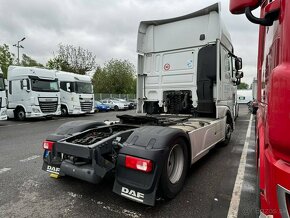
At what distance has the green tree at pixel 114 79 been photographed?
4366 centimetres

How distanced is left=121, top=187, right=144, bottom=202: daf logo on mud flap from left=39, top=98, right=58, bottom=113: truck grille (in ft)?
42.4

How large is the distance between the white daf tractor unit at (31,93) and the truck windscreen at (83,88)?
7.28 feet

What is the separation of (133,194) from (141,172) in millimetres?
284

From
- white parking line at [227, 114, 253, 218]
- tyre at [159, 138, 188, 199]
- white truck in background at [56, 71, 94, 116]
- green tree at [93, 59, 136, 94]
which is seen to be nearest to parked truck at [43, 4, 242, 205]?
tyre at [159, 138, 188, 199]

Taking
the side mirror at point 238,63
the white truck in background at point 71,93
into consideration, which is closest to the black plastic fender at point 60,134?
the side mirror at point 238,63

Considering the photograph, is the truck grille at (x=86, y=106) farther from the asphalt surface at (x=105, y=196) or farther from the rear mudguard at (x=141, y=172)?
the rear mudguard at (x=141, y=172)

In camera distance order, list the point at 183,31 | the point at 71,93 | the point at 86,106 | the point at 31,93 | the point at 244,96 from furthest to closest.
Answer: the point at 244,96
the point at 86,106
the point at 71,93
the point at 31,93
the point at 183,31

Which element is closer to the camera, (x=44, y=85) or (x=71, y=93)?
(x=44, y=85)

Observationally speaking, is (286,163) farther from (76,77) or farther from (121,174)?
(76,77)

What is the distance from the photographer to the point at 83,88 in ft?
59.5

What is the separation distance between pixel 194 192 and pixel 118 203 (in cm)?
117

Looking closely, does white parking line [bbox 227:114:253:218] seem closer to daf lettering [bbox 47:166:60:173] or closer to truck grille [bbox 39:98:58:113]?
daf lettering [bbox 47:166:60:173]

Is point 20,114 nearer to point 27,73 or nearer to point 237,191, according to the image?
point 27,73

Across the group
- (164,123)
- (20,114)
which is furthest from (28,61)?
(164,123)
